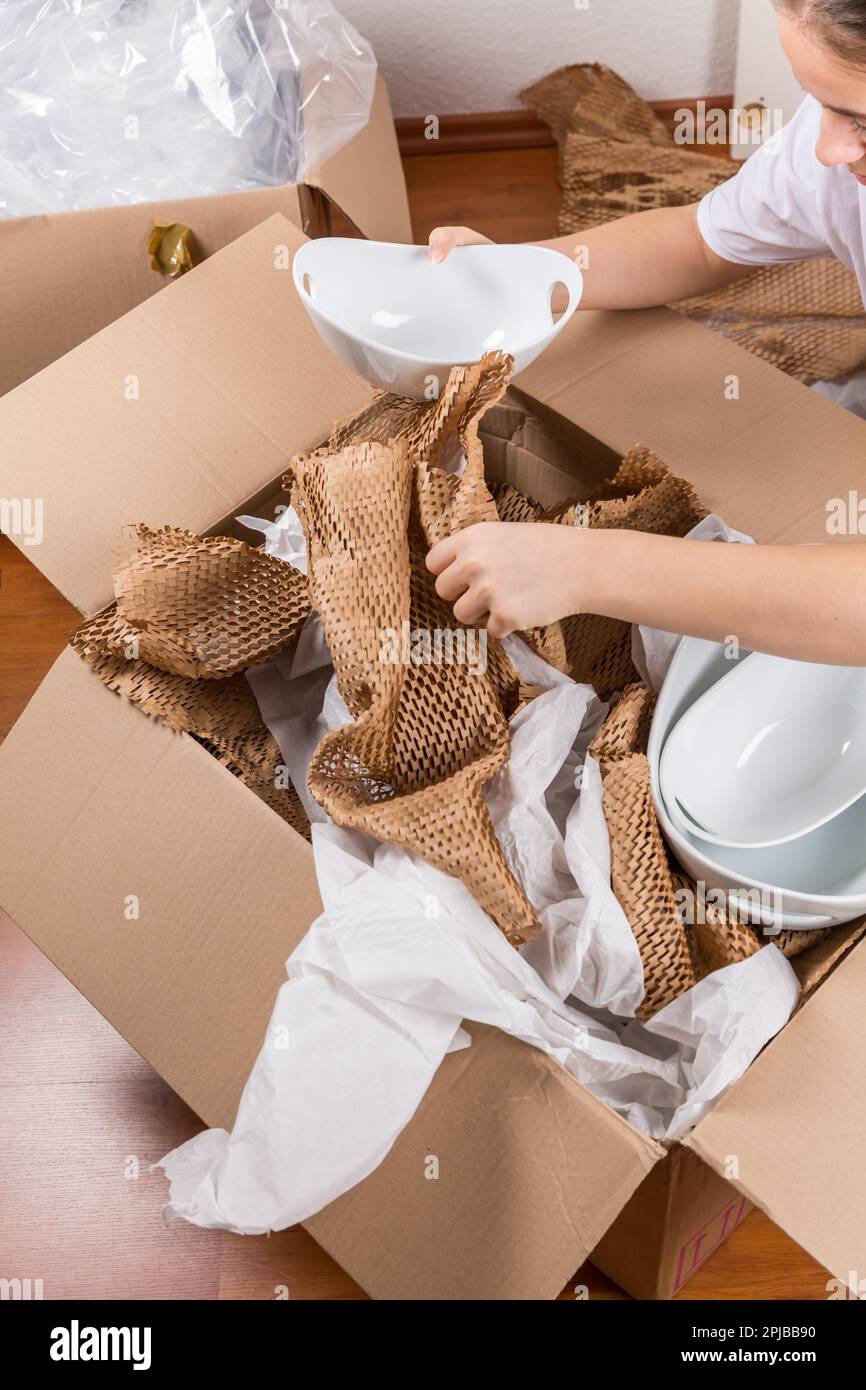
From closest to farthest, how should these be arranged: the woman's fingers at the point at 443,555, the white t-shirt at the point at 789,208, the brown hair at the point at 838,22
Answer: the brown hair at the point at 838,22 → the woman's fingers at the point at 443,555 → the white t-shirt at the point at 789,208

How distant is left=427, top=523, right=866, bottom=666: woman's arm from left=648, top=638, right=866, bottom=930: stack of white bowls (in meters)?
0.11

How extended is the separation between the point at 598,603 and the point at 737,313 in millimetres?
678

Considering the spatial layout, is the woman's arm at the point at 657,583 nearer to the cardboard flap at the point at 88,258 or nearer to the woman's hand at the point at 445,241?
the woman's hand at the point at 445,241

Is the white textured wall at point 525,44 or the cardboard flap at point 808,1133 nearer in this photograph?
the cardboard flap at point 808,1133

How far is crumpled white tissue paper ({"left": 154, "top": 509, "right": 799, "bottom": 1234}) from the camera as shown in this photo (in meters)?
0.55

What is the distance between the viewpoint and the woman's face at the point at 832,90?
1.66ft

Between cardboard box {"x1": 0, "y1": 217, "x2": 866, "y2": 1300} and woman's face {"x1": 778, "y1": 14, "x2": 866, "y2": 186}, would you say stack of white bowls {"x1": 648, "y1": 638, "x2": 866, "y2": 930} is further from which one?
woman's face {"x1": 778, "y1": 14, "x2": 866, "y2": 186}

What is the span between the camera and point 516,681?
664mm

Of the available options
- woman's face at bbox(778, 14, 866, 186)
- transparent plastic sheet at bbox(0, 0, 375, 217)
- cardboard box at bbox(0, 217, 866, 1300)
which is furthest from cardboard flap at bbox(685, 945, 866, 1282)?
transparent plastic sheet at bbox(0, 0, 375, 217)

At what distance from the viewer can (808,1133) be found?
540mm

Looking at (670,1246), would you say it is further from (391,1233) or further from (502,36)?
(502,36)

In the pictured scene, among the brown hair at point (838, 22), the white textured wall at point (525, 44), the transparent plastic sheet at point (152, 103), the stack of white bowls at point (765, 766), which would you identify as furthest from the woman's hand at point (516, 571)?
the white textured wall at point (525, 44)

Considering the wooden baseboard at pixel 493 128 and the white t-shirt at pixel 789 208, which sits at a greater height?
the white t-shirt at pixel 789 208
